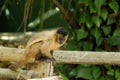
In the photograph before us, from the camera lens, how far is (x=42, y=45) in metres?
2.87

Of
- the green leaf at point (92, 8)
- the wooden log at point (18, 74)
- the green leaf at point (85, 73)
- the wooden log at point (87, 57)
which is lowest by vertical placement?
the green leaf at point (85, 73)

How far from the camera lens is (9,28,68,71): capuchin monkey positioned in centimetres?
273

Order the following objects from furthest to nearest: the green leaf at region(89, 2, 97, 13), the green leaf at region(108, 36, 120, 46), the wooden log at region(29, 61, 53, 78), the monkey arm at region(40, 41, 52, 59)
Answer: the green leaf at region(108, 36, 120, 46) → the green leaf at region(89, 2, 97, 13) → the monkey arm at region(40, 41, 52, 59) → the wooden log at region(29, 61, 53, 78)

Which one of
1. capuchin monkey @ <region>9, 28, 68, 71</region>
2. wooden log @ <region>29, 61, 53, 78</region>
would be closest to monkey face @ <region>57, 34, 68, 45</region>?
capuchin monkey @ <region>9, 28, 68, 71</region>

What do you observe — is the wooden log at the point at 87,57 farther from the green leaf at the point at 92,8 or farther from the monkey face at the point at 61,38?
the green leaf at the point at 92,8

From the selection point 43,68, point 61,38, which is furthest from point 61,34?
point 43,68

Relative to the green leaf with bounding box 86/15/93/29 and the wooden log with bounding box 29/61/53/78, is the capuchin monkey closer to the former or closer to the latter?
the wooden log with bounding box 29/61/53/78

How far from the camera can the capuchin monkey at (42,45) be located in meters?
2.73

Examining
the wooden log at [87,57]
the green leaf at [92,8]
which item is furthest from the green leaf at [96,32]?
the wooden log at [87,57]

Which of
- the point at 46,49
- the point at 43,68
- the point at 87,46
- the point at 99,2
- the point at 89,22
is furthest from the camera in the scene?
the point at 87,46

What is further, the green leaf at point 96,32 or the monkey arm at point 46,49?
the green leaf at point 96,32

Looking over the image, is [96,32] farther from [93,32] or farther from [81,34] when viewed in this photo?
[81,34]

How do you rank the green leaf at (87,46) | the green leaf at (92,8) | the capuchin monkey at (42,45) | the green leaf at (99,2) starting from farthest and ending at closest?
1. the green leaf at (87,46)
2. the green leaf at (92,8)
3. the green leaf at (99,2)
4. the capuchin monkey at (42,45)

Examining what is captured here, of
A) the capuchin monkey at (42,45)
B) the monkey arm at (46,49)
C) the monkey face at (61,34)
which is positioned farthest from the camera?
the monkey face at (61,34)
